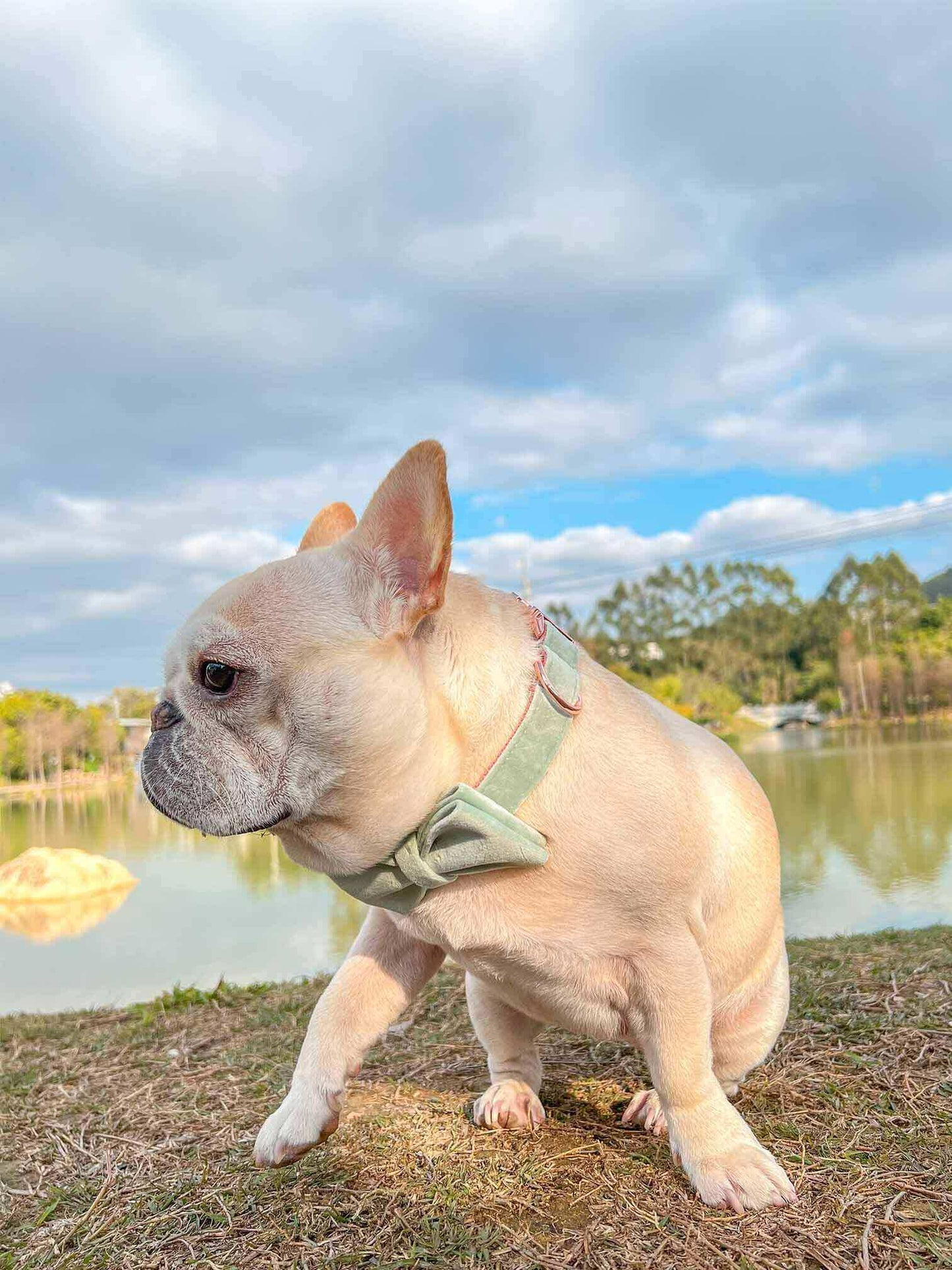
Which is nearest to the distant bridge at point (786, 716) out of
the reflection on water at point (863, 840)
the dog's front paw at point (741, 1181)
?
the reflection on water at point (863, 840)

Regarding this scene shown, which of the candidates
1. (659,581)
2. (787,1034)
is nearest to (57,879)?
(787,1034)

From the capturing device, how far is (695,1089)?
208 cm

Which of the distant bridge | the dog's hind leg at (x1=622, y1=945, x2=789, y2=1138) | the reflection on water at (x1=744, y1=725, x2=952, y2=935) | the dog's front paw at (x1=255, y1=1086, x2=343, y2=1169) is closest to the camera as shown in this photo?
the dog's front paw at (x1=255, y1=1086, x2=343, y2=1169)

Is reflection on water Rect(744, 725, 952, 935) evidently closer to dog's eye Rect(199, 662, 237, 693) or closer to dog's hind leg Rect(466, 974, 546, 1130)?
dog's hind leg Rect(466, 974, 546, 1130)

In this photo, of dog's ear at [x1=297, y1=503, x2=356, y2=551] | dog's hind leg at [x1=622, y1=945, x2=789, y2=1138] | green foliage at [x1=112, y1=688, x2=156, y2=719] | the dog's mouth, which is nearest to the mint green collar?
the dog's mouth

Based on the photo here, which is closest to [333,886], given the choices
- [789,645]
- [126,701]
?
[126,701]

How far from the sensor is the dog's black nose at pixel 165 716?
75.9 inches

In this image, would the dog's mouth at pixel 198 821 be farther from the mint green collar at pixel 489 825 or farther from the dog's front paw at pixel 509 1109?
the dog's front paw at pixel 509 1109

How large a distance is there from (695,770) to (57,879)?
1274cm

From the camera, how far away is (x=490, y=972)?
2.10 metres

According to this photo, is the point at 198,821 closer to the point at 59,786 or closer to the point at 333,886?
the point at 333,886

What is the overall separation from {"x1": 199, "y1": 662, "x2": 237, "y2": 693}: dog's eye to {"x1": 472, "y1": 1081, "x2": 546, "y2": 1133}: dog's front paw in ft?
4.98

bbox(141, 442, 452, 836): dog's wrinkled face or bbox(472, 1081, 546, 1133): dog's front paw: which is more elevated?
bbox(141, 442, 452, 836): dog's wrinkled face

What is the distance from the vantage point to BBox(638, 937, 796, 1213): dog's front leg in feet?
6.70
